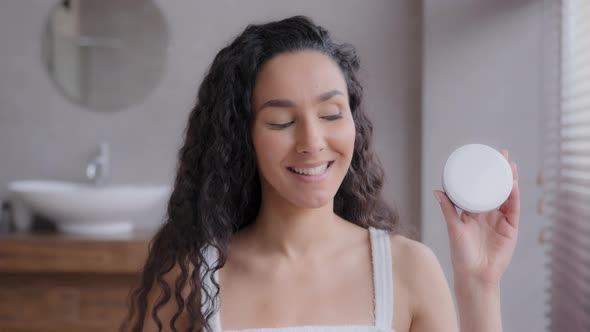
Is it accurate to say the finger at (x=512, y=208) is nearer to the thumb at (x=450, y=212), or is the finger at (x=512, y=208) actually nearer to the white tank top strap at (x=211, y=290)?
the thumb at (x=450, y=212)

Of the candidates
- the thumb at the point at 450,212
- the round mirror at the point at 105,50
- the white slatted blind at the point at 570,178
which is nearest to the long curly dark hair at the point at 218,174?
the thumb at the point at 450,212

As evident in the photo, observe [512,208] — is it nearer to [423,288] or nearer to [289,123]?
[423,288]

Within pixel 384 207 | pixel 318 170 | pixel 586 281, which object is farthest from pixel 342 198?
pixel 586 281

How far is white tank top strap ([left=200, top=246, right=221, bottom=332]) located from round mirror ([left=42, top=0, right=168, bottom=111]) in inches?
84.8

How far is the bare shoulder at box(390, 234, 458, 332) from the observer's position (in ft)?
4.23

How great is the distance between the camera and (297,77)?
4.01ft

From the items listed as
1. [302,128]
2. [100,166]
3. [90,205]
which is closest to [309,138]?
[302,128]

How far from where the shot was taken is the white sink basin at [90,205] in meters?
2.78

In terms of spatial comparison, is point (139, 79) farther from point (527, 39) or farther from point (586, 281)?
point (586, 281)

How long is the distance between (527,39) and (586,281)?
3.75 ft

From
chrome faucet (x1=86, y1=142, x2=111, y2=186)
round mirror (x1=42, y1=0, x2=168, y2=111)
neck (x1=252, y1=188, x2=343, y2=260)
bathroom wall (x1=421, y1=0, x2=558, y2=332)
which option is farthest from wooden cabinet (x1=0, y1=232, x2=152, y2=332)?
neck (x1=252, y1=188, x2=343, y2=260)

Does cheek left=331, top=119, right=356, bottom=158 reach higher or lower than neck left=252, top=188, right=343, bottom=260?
higher

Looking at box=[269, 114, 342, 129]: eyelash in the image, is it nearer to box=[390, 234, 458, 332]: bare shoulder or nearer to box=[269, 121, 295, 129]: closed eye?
box=[269, 121, 295, 129]: closed eye

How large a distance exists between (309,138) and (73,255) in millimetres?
1854
